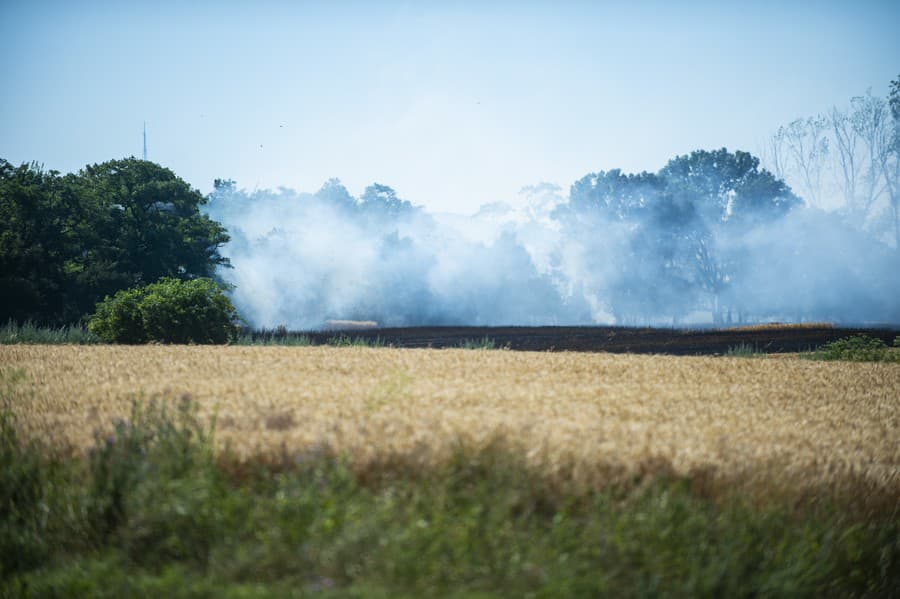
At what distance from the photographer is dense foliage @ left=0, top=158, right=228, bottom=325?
30.6 meters

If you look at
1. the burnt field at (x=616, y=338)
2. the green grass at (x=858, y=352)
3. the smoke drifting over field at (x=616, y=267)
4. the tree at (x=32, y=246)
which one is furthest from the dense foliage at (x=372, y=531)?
the smoke drifting over field at (x=616, y=267)

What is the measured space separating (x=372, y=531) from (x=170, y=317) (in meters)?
15.8

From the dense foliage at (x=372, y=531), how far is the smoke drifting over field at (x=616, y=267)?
147 feet

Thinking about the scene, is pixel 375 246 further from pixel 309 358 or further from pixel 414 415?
pixel 414 415

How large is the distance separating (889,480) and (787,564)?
1.29 m

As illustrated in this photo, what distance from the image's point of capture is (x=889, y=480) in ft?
18.3

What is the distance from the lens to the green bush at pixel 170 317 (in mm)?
18719

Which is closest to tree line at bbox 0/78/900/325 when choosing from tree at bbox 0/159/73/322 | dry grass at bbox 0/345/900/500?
tree at bbox 0/159/73/322

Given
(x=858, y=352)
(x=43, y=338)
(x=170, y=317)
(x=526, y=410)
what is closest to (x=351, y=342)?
(x=170, y=317)

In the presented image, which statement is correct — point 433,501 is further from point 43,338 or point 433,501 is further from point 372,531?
point 43,338

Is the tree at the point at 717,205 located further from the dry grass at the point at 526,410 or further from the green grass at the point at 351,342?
the dry grass at the point at 526,410

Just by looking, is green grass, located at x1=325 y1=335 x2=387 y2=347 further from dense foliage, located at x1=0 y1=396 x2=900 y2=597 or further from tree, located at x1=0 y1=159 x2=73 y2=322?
tree, located at x1=0 y1=159 x2=73 y2=322

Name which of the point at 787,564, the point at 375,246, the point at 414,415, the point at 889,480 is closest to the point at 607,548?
the point at 787,564

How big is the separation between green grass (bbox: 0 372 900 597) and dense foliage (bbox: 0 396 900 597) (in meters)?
0.01
